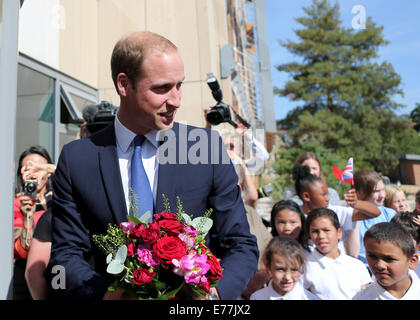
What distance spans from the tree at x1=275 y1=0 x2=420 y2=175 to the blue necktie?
1465cm

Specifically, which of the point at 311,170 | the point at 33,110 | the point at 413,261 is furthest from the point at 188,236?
the point at 33,110

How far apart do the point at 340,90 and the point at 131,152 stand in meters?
17.7

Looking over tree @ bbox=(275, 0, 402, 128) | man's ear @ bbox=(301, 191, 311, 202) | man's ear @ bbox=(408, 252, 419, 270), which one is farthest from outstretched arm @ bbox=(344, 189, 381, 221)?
tree @ bbox=(275, 0, 402, 128)

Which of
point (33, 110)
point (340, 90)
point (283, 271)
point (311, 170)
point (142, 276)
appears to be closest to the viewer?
point (142, 276)

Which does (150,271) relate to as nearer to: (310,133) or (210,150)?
(210,150)

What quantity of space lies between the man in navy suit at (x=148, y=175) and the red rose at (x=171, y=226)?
253 millimetres

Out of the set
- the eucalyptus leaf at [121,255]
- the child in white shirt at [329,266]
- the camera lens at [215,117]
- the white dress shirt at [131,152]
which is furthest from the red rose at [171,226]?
the child in white shirt at [329,266]

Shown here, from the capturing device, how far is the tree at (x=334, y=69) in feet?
54.2

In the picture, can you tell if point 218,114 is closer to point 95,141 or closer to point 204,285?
point 95,141

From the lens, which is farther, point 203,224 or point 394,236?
point 394,236

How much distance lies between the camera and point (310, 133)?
16.6 metres

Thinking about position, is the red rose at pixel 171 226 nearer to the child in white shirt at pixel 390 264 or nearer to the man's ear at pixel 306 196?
the child in white shirt at pixel 390 264

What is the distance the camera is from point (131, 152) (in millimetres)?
1310
